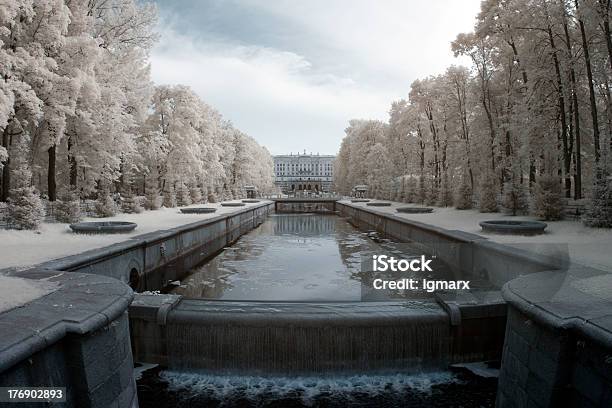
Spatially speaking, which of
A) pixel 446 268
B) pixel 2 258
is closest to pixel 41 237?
pixel 2 258

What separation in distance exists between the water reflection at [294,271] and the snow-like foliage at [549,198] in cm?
518

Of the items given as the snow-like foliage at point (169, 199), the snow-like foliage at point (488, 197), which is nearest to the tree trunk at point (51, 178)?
the snow-like foliage at point (169, 199)

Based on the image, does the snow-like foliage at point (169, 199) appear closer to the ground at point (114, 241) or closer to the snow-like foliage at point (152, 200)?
the snow-like foliage at point (152, 200)

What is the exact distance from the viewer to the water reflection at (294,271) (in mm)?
10992

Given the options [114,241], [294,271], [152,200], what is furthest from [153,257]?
[152,200]

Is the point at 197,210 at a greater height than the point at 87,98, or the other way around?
the point at 87,98

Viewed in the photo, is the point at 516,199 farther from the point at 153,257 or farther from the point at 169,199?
the point at 169,199

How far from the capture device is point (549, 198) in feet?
51.0

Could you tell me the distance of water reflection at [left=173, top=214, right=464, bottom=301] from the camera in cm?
1099

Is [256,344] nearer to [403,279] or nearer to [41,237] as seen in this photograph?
[403,279]

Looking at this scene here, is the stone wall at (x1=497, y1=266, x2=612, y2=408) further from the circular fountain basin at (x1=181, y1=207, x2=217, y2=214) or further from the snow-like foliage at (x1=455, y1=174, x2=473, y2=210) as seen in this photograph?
the circular fountain basin at (x1=181, y1=207, x2=217, y2=214)

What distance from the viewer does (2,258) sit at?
874cm

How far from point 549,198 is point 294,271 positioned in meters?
10.5

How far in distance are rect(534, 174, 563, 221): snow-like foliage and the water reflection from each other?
5.18m
